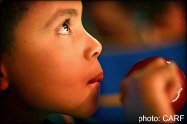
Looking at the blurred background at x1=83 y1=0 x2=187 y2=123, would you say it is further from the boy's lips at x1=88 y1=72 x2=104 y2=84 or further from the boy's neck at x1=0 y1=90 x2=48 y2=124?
the boy's neck at x1=0 y1=90 x2=48 y2=124

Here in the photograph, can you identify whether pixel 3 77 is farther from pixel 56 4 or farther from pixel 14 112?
pixel 56 4

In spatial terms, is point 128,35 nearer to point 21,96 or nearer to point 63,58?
point 63,58

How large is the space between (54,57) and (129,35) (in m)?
0.20

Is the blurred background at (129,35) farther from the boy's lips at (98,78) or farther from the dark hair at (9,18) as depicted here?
the dark hair at (9,18)

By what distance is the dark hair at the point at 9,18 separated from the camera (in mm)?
819

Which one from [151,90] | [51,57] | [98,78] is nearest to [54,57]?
[51,57]

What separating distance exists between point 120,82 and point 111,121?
4.2 inches

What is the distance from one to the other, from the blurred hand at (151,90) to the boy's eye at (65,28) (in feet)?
0.64

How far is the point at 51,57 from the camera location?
84cm

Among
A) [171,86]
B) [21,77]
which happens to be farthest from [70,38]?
[171,86]

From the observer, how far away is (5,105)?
0.89 metres

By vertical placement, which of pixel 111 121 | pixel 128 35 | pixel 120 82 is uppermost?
pixel 128 35

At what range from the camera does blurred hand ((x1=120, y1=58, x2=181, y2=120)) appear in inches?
30.1

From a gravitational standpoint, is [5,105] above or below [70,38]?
below
